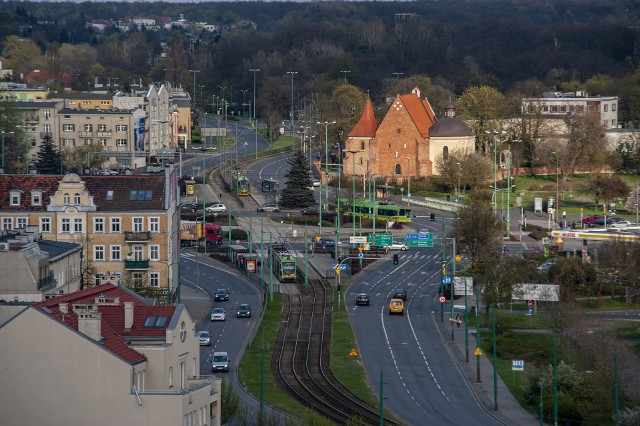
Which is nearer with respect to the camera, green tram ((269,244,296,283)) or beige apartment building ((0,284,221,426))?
beige apartment building ((0,284,221,426))

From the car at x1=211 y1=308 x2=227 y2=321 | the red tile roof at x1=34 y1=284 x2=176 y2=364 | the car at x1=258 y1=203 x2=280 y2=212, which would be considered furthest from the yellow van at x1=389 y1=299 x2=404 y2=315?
the car at x1=258 y1=203 x2=280 y2=212

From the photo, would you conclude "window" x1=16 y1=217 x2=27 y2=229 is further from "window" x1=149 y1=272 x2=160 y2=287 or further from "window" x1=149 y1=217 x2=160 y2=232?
"window" x1=149 y1=272 x2=160 y2=287

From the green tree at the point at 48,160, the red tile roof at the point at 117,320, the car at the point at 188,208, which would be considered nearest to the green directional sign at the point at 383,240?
the car at the point at 188,208

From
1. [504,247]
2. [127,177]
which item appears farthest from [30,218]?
[504,247]

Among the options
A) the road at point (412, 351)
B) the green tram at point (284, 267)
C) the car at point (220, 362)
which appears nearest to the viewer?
the road at point (412, 351)

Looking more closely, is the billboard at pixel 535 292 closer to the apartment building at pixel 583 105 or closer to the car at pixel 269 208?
the car at pixel 269 208

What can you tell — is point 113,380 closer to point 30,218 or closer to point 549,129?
point 30,218
